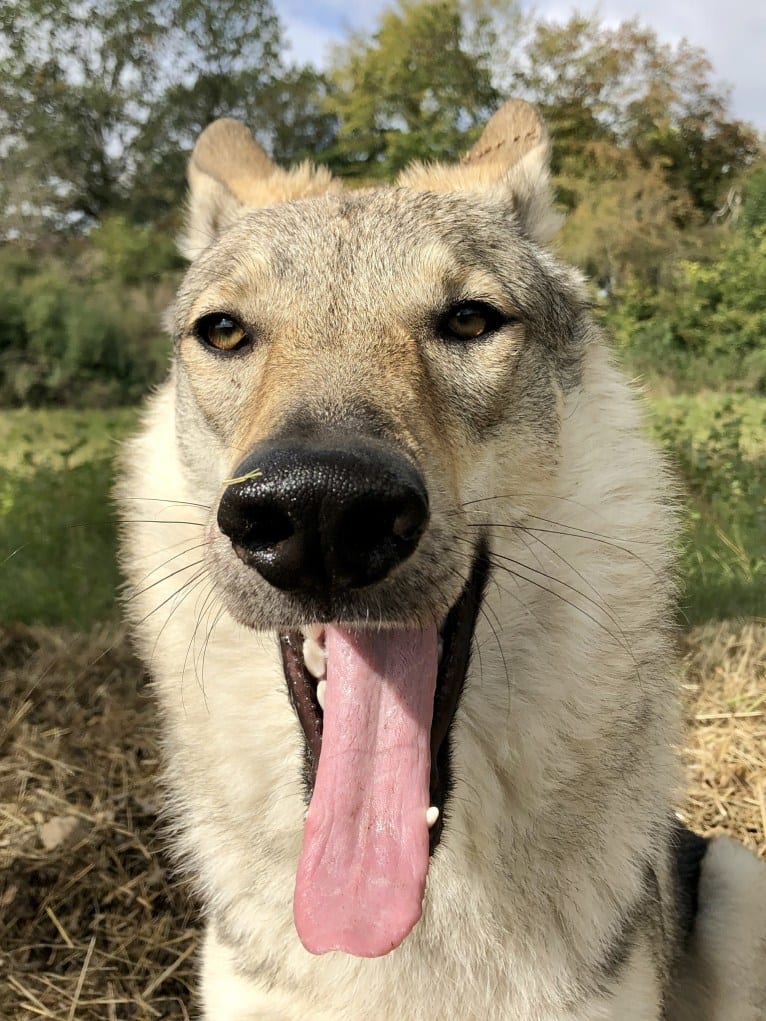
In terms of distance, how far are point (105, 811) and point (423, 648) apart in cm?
270

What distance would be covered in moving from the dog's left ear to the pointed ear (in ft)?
1.41

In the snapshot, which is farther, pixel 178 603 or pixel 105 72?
pixel 105 72

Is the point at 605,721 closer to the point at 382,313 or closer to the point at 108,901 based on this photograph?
the point at 382,313

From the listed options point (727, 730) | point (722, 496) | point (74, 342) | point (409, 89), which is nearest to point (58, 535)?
point (727, 730)

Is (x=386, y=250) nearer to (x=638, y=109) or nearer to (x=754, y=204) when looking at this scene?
(x=754, y=204)

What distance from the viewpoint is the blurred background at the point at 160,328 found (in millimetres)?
3432

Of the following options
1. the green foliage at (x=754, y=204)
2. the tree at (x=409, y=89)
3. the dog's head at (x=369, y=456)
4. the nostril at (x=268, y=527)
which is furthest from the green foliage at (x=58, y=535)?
the tree at (x=409, y=89)

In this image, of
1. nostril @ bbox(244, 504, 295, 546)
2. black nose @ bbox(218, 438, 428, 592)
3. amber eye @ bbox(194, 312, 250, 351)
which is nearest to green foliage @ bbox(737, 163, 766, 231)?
amber eye @ bbox(194, 312, 250, 351)

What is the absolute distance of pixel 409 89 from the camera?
1716 cm

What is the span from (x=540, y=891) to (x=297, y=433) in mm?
1360

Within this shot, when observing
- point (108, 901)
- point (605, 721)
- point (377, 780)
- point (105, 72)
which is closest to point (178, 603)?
point (377, 780)

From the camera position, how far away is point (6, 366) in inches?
560

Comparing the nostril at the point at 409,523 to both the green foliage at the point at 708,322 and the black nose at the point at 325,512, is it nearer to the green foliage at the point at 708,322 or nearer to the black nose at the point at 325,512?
the black nose at the point at 325,512

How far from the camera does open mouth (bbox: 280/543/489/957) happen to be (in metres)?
1.65
